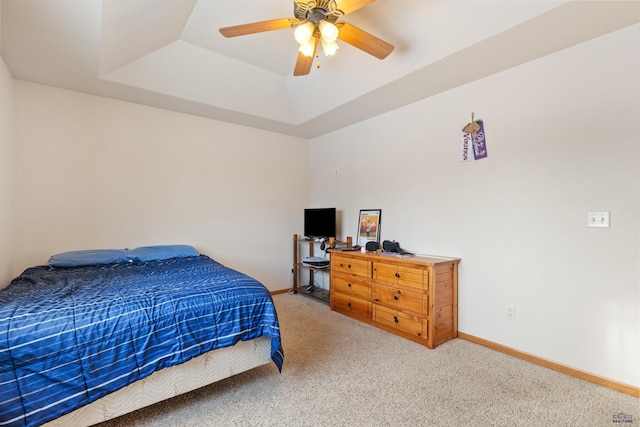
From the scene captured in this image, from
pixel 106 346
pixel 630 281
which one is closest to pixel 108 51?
pixel 106 346

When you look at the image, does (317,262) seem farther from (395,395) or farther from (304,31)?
(304,31)

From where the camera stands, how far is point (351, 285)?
340cm

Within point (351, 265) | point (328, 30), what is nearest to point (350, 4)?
point (328, 30)

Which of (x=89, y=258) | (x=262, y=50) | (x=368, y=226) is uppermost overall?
(x=262, y=50)

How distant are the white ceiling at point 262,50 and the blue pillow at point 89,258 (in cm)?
162

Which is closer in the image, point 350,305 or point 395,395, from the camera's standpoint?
point 395,395

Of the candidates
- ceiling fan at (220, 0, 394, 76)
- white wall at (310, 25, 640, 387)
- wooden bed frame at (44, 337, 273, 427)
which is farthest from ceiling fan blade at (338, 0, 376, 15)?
wooden bed frame at (44, 337, 273, 427)

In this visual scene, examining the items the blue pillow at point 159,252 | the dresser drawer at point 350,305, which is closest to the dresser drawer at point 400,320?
the dresser drawer at point 350,305

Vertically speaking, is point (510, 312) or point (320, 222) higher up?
point (320, 222)

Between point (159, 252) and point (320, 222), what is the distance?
1.97 meters

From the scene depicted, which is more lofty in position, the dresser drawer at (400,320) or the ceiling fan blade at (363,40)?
the ceiling fan blade at (363,40)

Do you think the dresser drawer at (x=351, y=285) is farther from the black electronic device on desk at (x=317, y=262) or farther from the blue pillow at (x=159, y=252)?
the blue pillow at (x=159, y=252)

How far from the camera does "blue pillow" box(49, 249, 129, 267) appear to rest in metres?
2.70

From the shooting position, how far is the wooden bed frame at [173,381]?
4.95 feet
